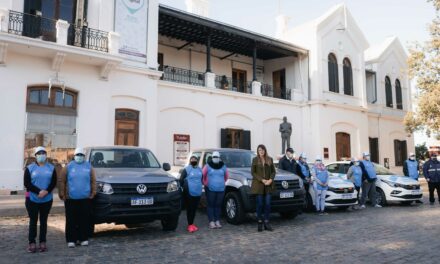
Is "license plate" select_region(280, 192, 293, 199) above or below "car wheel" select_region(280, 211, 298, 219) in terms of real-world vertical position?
above

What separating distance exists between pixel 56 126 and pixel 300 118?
15.0 metres

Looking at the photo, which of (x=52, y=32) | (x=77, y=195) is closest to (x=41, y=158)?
(x=77, y=195)

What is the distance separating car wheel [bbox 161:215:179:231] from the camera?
7.89 meters

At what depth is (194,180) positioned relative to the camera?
8.40 m

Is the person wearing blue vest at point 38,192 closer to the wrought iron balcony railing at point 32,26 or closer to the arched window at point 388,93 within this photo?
the wrought iron balcony railing at point 32,26

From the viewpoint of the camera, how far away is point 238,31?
20141mm

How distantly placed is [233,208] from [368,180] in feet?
19.0

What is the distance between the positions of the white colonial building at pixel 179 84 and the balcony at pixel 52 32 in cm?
4

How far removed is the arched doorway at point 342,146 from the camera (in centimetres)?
2489

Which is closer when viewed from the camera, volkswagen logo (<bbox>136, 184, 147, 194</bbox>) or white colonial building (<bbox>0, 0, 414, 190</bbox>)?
volkswagen logo (<bbox>136, 184, 147, 194</bbox>)

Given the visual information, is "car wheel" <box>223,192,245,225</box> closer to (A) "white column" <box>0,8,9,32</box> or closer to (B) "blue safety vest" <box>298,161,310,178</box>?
(B) "blue safety vest" <box>298,161,310,178</box>

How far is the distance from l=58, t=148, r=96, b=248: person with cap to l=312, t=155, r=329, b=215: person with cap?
6.60 m

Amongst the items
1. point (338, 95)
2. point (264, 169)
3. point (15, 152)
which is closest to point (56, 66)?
point (15, 152)

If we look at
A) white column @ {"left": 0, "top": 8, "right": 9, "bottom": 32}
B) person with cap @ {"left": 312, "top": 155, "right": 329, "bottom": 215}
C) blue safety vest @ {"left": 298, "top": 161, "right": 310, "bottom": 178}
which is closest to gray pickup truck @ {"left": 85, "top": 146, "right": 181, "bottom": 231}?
blue safety vest @ {"left": 298, "top": 161, "right": 310, "bottom": 178}
